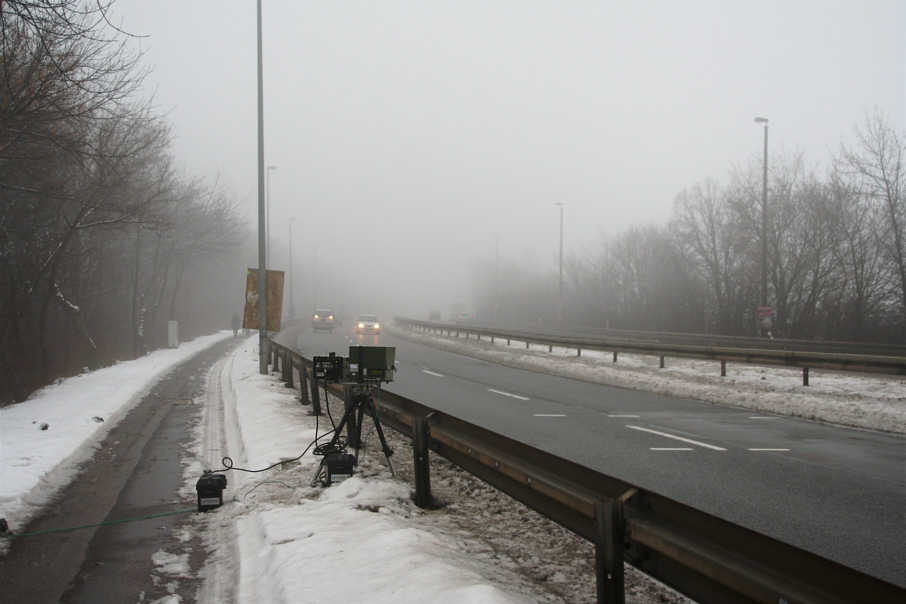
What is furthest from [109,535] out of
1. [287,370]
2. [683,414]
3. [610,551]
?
[287,370]

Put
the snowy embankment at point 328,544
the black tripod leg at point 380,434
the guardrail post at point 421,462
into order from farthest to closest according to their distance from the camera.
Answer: the black tripod leg at point 380,434
the guardrail post at point 421,462
the snowy embankment at point 328,544

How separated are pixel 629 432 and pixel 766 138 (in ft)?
73.0

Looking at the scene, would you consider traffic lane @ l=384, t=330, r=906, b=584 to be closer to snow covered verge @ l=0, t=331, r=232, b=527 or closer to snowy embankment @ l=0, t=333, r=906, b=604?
snowy embankment @ l=0, t=333, r=906, b=604

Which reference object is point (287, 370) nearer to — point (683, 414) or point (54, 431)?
point (54, 431)

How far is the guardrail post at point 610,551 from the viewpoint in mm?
3057

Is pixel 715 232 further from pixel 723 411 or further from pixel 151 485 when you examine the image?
pixel 151 485

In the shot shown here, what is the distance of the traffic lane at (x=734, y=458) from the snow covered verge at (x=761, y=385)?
0.87 m

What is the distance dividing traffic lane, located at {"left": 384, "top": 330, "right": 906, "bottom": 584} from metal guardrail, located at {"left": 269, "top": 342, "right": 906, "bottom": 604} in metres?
2.39

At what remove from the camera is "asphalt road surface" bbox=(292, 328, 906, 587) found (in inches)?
215

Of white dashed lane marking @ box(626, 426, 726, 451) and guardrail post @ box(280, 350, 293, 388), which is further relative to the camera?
guardrail post @ box(280, 350, 293, 388)

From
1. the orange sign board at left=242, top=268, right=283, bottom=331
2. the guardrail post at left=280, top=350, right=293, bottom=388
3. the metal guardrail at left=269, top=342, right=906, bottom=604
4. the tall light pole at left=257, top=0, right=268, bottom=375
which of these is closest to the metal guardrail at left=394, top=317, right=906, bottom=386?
the guardrail post at left=280, top=350, right=293, bottom=388

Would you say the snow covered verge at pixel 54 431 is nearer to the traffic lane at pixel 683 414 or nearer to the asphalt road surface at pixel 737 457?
the asphalt road surface at pixel 737 457

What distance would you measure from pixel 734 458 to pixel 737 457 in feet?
0.32

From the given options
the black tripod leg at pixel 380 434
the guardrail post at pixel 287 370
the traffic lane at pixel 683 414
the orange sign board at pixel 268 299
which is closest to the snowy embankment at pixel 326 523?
the black tripod leg at pixel 380 434
